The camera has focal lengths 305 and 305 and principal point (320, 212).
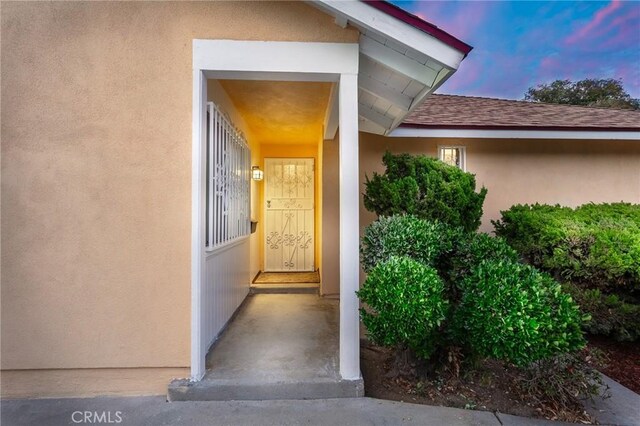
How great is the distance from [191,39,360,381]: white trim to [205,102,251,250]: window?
482 mm

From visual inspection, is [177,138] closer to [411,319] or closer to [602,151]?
[411,319]

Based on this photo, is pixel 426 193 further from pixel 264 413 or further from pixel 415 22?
pixel 264 413

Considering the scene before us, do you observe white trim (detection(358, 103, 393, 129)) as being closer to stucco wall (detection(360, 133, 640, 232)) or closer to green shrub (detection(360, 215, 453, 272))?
stucco wall (detection(360, 133, 640, 232))

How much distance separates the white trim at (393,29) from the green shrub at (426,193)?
1445 mm

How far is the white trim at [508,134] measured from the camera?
16.0 ft

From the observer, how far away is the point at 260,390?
2682mm

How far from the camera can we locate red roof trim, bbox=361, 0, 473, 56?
258cm

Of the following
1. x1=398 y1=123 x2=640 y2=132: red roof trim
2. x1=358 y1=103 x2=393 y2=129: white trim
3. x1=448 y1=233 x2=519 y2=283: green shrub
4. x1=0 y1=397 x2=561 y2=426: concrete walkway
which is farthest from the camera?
x1=398 y1=123 x2=640 y2=132: red roof trim

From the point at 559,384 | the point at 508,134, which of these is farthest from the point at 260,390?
the point at 508,134

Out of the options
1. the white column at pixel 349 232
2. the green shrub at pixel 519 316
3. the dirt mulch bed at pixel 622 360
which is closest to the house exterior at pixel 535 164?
the dirt mulch bed at pixel 622 360

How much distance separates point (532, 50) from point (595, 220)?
33358mm

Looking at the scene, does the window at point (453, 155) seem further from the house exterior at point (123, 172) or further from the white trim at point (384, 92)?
the house exterior at point (123, 172)

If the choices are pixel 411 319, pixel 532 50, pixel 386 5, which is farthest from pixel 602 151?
pixel 532 50

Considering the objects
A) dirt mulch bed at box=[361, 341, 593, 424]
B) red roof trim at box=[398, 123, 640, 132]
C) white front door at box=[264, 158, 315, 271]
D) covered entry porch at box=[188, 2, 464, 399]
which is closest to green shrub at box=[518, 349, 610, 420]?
dirt mulch bed at box=[361, 341, 593, 424]
